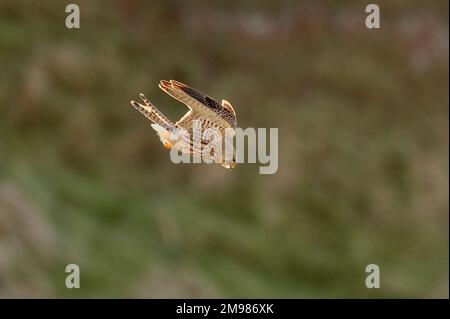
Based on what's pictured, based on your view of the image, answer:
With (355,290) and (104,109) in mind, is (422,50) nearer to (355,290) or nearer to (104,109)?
(355,290)

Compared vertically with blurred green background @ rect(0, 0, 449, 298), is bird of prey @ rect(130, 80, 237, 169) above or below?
below

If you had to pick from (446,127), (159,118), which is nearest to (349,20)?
(446,127)

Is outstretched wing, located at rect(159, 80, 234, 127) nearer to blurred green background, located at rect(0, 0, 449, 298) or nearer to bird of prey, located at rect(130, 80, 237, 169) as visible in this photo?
bird of prey, located at rect(130, 80, 237, 169)

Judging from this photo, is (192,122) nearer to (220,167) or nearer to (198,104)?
(198,104)

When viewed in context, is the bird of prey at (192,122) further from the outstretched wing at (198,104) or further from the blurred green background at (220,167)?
the blurred green background at (220,167)

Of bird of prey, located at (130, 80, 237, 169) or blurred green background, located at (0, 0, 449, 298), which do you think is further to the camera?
blurred green background, located at (0, 0, 449, 298)

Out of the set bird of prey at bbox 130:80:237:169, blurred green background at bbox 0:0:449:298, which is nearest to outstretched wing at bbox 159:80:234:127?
bird of prey at bbox 130:80:237:169
